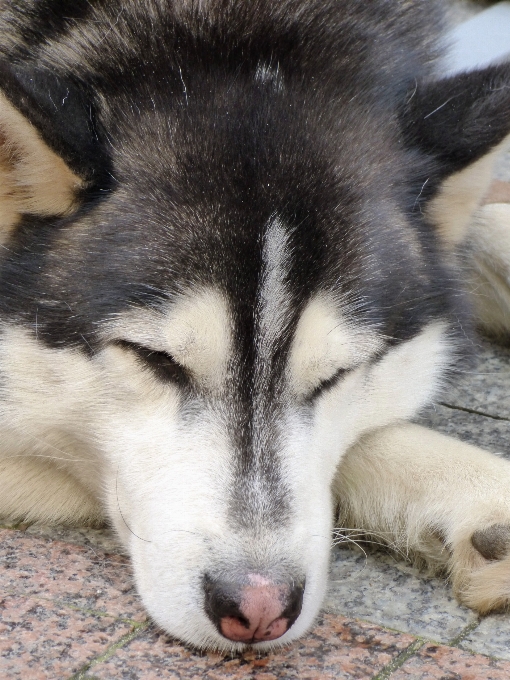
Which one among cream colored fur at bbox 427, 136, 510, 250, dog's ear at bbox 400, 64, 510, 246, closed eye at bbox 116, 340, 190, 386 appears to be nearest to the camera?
closed eye at bbox 116, 340, 190, 386

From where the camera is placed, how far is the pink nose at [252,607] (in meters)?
2.32

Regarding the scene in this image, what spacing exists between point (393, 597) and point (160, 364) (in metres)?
0.99

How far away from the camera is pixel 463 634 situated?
8.80ft

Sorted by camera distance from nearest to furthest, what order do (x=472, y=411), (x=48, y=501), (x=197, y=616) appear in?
(x=197, y=616) < (x=48, y=501) < (x=472, y=411)

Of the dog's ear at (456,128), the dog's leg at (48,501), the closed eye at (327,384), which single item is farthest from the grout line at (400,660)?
the dog's ear at (456,128)

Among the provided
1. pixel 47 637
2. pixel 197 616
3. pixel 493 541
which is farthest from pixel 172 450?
pixel 493 541

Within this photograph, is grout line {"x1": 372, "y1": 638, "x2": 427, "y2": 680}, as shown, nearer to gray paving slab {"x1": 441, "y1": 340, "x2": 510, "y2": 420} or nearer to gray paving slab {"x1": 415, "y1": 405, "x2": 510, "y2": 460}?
gray paving slab {"x1": 415, "y1": 405, "x2": 510, "y2": 460}

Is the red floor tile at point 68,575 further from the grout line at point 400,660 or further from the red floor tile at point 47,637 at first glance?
the grout line at point 400,660

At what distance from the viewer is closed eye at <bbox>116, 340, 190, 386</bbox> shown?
270 cm

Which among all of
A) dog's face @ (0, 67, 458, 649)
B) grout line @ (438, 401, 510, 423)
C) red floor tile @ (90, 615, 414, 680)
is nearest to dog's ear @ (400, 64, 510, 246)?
dog's face @ (0, 67, 458, 649)

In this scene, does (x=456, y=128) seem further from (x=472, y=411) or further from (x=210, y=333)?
(x=472, y=411)

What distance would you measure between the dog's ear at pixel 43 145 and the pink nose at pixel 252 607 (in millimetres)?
1212

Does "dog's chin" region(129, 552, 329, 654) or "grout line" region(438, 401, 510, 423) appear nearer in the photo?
"dog's chin" region(129, 552, 329, 654)

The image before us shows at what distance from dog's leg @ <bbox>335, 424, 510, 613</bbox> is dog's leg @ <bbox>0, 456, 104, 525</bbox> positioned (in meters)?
0.88
